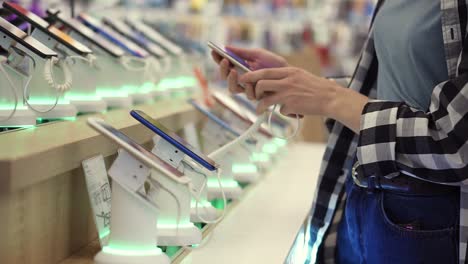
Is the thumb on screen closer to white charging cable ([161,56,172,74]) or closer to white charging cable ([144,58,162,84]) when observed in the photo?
white charging cable ([144,58,162,84])

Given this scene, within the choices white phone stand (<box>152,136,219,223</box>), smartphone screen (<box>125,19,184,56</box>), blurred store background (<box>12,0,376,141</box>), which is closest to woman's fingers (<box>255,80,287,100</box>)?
white phone stand (<box>152,136,219,223</box>)

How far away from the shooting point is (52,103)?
152cm

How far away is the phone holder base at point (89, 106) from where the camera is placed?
1.73m

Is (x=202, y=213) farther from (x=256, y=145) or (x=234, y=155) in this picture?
(x=256, y=145)

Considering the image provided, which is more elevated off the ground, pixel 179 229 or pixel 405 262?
pixel 179 229

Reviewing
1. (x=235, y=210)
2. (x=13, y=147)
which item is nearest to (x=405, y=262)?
(x=235, y=210)

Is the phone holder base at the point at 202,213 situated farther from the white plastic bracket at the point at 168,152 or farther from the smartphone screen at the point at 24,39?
the smartphone screen at the point at 24,39

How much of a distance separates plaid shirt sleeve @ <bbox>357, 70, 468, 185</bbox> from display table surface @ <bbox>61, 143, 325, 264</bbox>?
0.31m

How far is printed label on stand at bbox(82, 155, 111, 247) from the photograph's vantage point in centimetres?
131

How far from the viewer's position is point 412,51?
1.44 metres

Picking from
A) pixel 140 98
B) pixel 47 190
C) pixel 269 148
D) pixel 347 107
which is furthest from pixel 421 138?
pixel 269 148

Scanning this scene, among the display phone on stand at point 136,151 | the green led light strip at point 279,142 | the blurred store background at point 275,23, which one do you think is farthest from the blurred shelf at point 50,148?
the blurred store background at point 275,23

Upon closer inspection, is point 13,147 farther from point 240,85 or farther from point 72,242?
point 240,85

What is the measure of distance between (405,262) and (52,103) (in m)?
0.77
